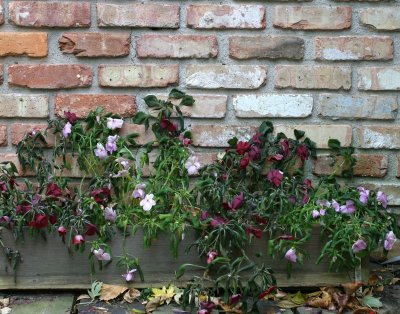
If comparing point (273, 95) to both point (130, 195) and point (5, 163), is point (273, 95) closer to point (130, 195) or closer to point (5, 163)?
point (130, 195)

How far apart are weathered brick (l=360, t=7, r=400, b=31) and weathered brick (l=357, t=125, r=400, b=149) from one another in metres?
0.37

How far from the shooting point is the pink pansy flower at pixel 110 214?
96.4 inches

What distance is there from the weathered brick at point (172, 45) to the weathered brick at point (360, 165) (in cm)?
61

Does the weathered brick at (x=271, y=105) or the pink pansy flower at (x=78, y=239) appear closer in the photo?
the pink pansy flower at (x=78, y=239)

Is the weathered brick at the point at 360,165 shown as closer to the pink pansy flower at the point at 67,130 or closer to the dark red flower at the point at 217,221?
the dark red flower at the point at 217,221

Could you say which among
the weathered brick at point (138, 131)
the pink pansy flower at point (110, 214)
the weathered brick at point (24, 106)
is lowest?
the pink pansy flower at point (110, 214)

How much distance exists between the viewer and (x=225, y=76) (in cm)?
265

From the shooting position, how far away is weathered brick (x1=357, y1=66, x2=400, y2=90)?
2.68 metres

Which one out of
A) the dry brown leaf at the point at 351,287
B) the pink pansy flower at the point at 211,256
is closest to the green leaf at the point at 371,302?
the dry brown leaf at the point at 351,287

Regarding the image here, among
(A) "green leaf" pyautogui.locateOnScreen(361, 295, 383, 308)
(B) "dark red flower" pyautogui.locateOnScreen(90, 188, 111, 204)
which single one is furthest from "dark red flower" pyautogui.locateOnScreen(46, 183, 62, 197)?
(A) "green leaf" pyautogui.locateOnScreen(361, 295, 383, 308)

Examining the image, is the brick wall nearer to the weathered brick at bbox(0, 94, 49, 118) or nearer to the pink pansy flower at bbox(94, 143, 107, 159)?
the weathered brick at bbox(0, 94, 49, 118)

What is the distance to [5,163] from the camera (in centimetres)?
260

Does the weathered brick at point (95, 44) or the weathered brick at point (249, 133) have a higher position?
the weathered brick at point (95, 44)

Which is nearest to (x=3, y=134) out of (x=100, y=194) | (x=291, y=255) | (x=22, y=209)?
(x=22, y=209)
